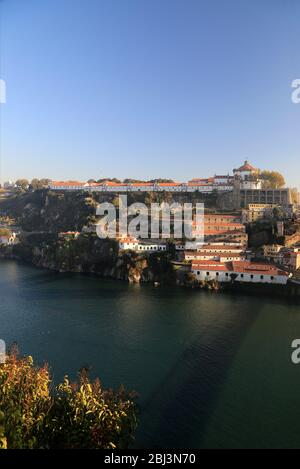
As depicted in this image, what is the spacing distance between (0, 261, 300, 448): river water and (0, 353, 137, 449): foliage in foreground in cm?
136

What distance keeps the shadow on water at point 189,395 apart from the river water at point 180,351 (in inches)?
0.8

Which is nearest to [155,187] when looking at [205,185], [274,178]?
[205,185]

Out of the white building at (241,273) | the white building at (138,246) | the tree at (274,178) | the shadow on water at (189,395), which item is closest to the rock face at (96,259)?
the white building at (138,246)

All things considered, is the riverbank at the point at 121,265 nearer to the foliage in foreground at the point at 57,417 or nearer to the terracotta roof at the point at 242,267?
the terracotta roof at the point at 242,267

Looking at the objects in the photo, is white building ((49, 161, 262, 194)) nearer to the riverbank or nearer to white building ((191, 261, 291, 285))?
the riverbank

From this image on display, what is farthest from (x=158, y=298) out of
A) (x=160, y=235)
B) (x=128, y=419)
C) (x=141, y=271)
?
(x=128, y=419)

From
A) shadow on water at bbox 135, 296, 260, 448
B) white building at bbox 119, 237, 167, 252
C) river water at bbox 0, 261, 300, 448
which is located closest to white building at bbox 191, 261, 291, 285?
river water at bbox 0, 261, 300, 448

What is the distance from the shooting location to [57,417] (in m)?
5.80

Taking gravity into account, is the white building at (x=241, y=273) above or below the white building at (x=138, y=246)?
below

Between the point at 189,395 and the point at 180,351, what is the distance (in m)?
2.48

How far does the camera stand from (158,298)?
55.6 ft

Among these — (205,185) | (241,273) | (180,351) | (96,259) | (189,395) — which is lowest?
(189,395)

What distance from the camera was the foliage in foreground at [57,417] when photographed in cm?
532

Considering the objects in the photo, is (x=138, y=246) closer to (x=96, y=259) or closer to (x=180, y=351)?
(x=96, y=259)
